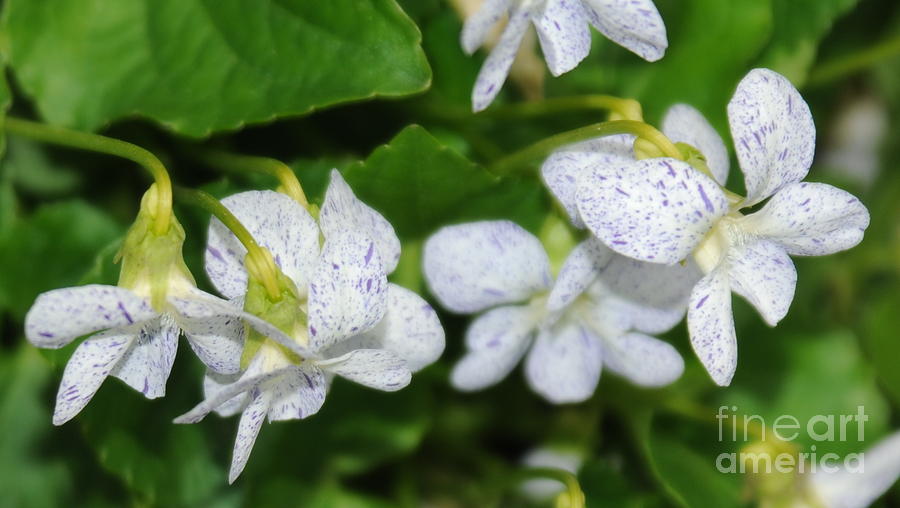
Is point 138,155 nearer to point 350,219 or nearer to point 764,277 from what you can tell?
point 350,219

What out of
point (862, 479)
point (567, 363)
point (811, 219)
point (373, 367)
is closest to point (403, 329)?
point (373, 367)

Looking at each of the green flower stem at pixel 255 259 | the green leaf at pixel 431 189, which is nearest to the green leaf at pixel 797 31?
the green leaf at pixel 431 189

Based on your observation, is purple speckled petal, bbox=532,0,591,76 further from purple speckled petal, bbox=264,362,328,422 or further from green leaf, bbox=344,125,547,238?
purple speckled petal, bbox=264,362,328,422

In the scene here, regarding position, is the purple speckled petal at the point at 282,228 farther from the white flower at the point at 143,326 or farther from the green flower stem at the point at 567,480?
the green flower stem at the point at 567,480

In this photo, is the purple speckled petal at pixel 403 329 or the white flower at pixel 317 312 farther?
the purple speckled petal at pixel 403 329

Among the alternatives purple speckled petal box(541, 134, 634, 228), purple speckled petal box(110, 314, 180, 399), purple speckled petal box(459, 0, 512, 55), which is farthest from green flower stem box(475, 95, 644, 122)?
purple speckled petal box(110, 314, 180, 399)
